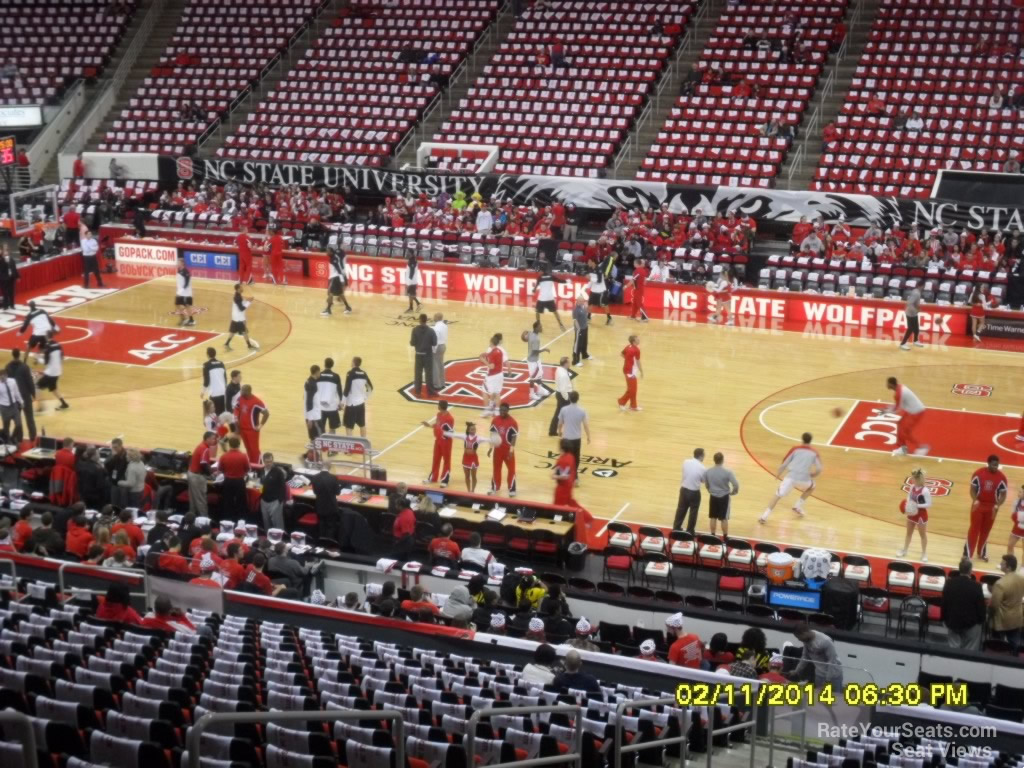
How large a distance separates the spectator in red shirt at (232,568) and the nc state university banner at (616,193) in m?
21.6

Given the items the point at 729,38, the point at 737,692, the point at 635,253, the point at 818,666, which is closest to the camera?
the point at 737,692

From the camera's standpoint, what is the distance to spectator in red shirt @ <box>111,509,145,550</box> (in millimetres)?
16359

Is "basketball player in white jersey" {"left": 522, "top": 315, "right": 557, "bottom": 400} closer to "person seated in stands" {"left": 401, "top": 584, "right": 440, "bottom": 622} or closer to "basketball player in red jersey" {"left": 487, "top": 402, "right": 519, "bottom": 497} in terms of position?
A: "basketball player in red jersey" {"left": 487, "top": 402, "right": 519, "bottom": 497}

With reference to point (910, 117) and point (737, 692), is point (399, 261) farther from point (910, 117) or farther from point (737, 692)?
point (737, 692)

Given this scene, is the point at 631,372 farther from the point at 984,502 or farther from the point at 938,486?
the point at 984,502

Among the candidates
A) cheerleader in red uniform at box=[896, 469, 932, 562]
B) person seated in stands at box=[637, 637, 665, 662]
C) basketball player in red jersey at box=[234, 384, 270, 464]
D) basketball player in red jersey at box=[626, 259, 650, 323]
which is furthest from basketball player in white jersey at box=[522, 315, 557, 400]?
person seated in stands at box=[637, 637, 665, 662]

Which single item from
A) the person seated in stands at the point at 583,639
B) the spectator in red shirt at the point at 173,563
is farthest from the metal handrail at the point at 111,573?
the person seated in stands at the point at 583,639

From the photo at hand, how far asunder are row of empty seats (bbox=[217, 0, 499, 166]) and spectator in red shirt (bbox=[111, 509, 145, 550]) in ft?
80.0

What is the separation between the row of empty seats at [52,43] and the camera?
45344 mm

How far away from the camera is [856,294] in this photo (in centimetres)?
3122

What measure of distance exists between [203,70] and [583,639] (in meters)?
35.8

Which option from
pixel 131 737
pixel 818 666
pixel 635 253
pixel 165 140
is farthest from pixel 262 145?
pixel 131 737

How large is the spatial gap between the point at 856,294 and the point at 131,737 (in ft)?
82.6

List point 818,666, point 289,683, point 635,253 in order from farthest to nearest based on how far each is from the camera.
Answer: point 635,253 < point 818,666 < point 289,683
